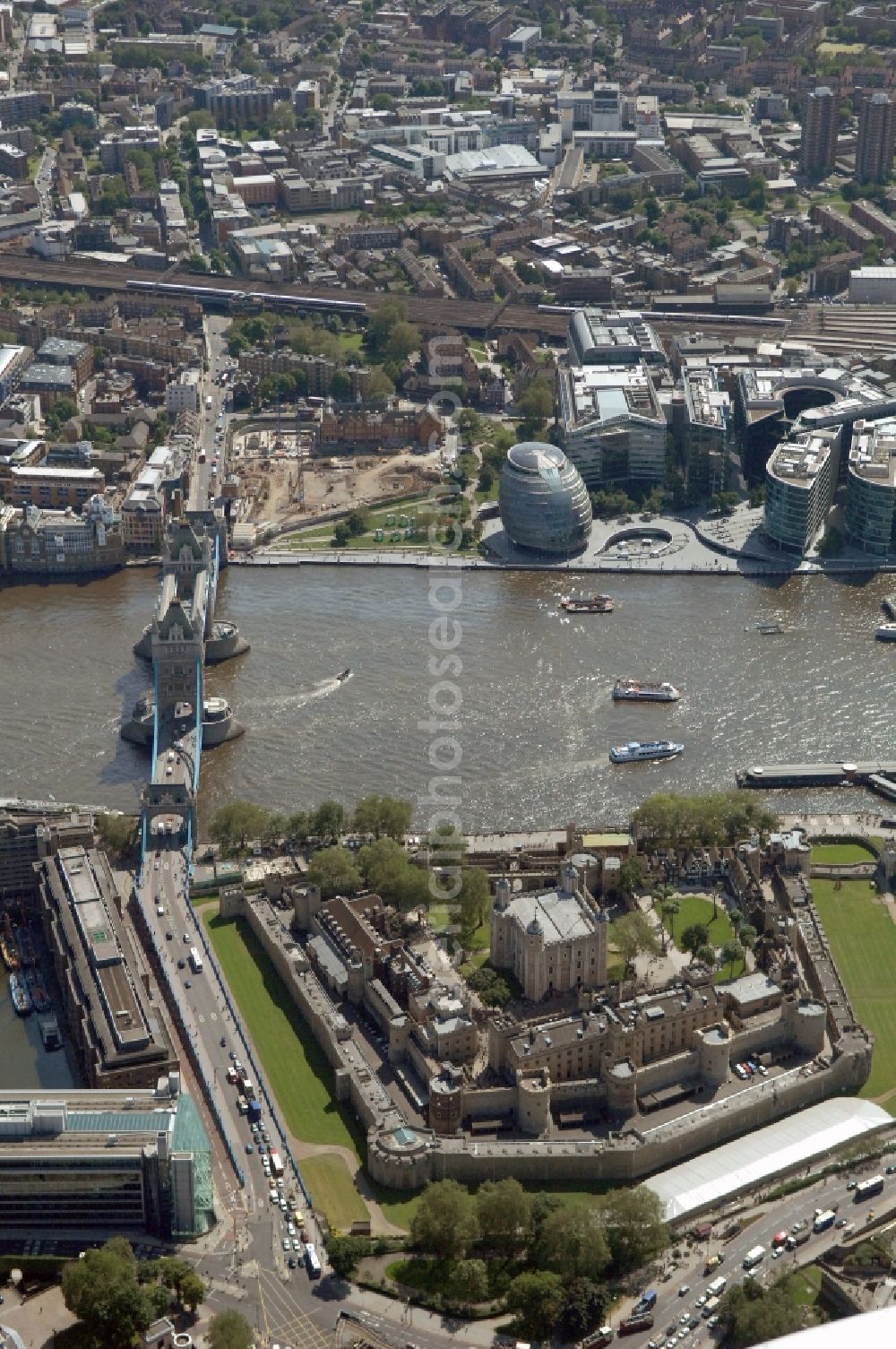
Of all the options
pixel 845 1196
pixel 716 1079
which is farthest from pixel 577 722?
pixel 845 1196

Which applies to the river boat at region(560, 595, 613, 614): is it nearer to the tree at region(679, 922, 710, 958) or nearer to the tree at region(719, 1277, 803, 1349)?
the tree at region(679, 922, 710, 958)

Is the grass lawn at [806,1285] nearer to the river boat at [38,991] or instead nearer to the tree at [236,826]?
→ the river boat at [38,991]

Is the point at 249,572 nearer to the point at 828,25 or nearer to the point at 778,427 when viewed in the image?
the point at 778,427

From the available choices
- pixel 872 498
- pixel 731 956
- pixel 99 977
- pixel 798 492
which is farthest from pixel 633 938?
pixel 872 498

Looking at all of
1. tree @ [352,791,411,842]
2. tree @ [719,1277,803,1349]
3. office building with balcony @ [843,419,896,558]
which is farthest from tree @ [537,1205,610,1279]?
office building with balcony @ [843,419,896,558]

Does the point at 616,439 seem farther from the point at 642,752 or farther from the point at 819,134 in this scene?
the point at 819,134

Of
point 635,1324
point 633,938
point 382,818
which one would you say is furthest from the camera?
point 382,818

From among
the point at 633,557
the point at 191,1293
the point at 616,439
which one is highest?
the point at 616,439

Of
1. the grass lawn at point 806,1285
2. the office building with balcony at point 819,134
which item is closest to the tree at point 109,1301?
the grass lawn at point 806,1285

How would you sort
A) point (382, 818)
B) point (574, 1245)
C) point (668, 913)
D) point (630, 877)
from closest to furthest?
point (574, 1245) → point (668, 913) → point (630, 877) → point (382, 818)
